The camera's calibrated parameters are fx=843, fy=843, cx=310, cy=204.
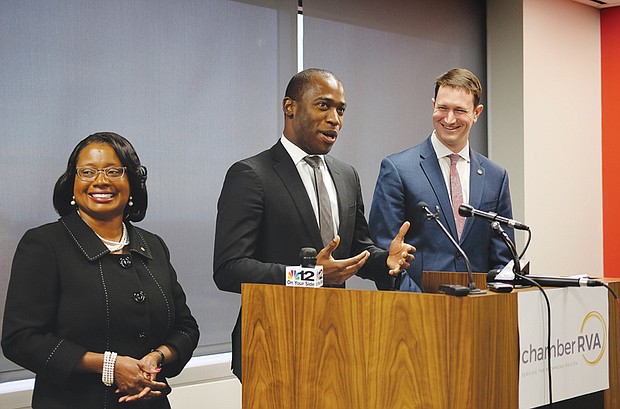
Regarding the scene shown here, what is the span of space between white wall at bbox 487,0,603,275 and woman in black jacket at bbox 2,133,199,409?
3585mm

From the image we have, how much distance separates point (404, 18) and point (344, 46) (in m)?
0.65

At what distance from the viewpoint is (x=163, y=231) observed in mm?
4371

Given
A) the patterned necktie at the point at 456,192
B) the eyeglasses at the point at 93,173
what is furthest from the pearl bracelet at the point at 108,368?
the patterned necktie at the point at 456,192

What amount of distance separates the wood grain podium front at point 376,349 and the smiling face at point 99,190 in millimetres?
676

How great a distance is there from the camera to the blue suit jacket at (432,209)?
11.7 ft

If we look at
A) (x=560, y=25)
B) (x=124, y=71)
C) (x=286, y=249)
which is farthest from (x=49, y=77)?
(x=560, y=25)

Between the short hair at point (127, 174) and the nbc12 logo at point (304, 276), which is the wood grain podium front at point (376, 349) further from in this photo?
the short hair at point (127, 174)

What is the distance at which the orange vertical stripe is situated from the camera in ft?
21.4

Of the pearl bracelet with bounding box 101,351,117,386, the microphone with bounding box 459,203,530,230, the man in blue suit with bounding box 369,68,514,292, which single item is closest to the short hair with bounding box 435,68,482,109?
the man in blue suit with bounding box 369,68,514,292

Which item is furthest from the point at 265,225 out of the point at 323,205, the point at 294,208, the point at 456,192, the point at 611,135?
the point at 611,135

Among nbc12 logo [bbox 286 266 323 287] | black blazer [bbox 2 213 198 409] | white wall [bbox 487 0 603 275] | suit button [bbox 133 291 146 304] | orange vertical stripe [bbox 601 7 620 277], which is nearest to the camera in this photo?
nbc12 logo [bbox 286 266 323 287]

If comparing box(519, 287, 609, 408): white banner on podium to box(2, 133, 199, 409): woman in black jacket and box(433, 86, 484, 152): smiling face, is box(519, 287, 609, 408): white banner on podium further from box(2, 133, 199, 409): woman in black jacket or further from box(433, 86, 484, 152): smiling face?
box(2, 133, 199, 409): woman in black jacket

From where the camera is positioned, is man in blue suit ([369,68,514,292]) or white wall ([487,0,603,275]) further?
white wall ([487,0,603,275])

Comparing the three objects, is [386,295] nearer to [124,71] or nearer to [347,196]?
[347,196]
